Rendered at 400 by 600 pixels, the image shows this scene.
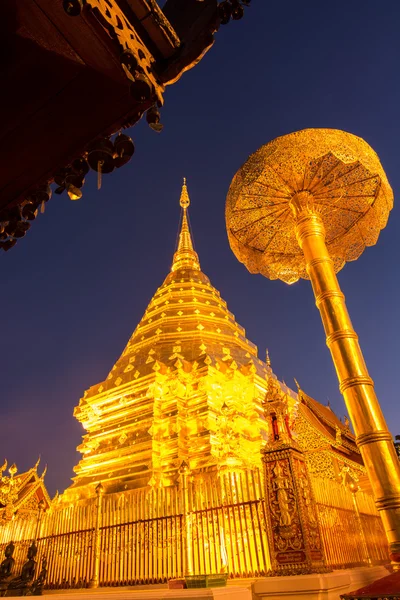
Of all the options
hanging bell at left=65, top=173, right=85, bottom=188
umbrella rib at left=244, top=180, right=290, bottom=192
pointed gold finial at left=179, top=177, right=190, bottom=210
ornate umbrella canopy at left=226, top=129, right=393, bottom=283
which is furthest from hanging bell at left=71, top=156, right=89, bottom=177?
pointed gold finial at left=179, top=177, right=190, bottom=210

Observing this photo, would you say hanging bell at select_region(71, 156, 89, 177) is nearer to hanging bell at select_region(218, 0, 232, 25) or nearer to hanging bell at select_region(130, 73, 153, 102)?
hanging bell at select_region(130, 73, 153, 102)

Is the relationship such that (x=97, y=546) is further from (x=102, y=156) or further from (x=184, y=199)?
(x=184, y=199)

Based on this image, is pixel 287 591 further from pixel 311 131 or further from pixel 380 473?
pixel 311 131

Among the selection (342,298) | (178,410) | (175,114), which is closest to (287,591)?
(342,298)

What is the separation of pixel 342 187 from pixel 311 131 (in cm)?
116

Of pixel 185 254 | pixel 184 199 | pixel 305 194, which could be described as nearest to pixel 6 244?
pixel 305 194

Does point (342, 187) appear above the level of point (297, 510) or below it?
above

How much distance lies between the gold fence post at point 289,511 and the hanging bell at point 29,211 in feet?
12.3

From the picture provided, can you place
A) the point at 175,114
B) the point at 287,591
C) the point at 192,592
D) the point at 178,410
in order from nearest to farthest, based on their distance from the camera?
the point at 192,592 → the point at 287,591 → the point at 178,410 → the point at 175,114

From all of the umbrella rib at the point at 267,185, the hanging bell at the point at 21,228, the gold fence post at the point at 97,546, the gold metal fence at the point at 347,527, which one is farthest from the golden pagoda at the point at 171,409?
the hanging bell at the point at 21,228

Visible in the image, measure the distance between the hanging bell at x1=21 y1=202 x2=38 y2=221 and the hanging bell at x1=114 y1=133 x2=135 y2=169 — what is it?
53 centimetres

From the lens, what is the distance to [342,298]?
6.45 meters

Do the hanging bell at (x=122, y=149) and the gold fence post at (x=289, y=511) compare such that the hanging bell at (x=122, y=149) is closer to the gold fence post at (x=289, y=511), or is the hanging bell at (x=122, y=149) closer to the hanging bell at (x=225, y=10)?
the hanging bell at (x=225, y=10)

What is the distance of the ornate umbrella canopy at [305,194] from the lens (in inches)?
275
